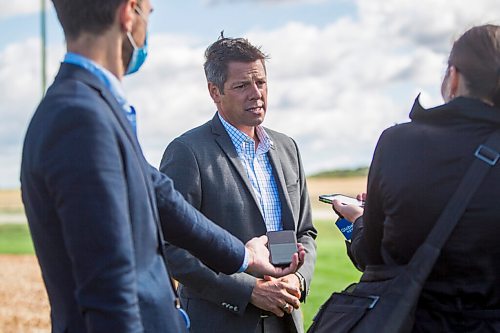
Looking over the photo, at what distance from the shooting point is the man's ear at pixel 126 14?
2701mm

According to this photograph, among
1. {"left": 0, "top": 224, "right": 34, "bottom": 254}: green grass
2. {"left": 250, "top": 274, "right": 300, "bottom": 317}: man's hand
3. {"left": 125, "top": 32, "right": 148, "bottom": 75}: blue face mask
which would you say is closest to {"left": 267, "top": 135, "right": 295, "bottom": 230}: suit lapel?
{"left": 250, "top": 274, "right": 300, "bottom": 317}: man's hand

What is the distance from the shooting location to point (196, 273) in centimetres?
454

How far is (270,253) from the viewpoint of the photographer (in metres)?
3.87

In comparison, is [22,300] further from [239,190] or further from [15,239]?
[239,190]

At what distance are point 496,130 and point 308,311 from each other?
9541mm

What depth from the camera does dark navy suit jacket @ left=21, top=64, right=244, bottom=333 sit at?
244cm

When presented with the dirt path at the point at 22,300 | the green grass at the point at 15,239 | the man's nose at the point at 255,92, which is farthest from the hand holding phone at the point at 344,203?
the green grass at the point at 15,239

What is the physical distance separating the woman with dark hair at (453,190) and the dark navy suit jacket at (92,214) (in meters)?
0.95

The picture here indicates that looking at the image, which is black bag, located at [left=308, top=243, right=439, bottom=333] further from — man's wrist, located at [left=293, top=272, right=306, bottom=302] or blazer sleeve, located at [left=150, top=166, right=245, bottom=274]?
man's wrist, located at [left=293, top=272, right=306, bottom=302]

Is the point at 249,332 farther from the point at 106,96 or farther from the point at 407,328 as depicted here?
the point at 106,96

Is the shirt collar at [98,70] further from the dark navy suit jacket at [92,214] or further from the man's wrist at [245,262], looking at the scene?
the man's wrist at [245,262]

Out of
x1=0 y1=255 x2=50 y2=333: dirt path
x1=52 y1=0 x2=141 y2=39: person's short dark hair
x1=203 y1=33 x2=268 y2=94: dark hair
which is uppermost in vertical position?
x1=52 y1=0 x2=141 y2=39: person's short dark hair

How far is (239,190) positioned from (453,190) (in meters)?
1.72

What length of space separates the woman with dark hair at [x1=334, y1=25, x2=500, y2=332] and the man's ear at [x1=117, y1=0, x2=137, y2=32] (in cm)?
110
